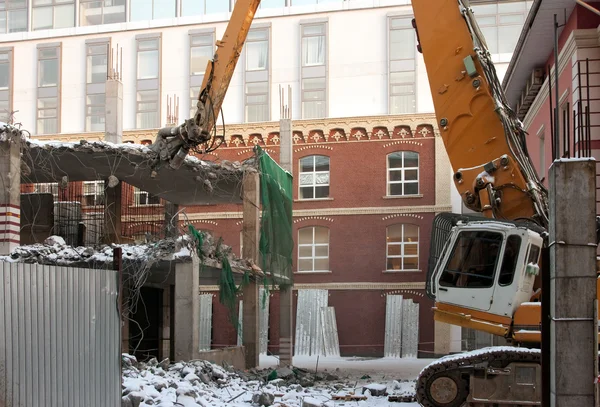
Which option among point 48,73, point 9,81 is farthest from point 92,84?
point 9,81

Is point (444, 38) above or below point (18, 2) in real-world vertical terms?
below

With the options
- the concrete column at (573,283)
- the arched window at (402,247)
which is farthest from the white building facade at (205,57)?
the concrete column at (573,283)

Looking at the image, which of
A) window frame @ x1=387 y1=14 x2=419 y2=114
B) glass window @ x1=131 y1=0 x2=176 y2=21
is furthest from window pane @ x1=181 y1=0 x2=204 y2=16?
window frame @ x1=387 y1=14 x2=419 y2=114

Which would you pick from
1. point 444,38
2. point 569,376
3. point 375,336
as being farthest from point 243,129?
point 569,376

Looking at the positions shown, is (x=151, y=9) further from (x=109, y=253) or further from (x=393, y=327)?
(x=109, y=253)

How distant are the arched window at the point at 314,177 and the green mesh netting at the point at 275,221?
9477mm

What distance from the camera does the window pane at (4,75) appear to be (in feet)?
155

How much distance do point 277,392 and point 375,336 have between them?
20100 millimetres

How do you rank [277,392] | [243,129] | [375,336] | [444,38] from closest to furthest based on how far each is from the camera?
[444,38]
[277,392]
[375,336]
[243,129]

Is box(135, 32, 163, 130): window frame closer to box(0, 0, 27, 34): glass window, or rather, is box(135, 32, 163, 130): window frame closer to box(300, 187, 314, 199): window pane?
box(0, 0, 27, 34): glass window

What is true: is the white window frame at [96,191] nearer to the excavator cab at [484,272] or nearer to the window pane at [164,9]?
the window pane at [164,9]

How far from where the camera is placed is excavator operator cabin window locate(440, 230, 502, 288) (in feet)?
41.7

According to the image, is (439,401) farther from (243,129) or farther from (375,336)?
(243,129)

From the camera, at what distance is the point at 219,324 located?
39156 mm
